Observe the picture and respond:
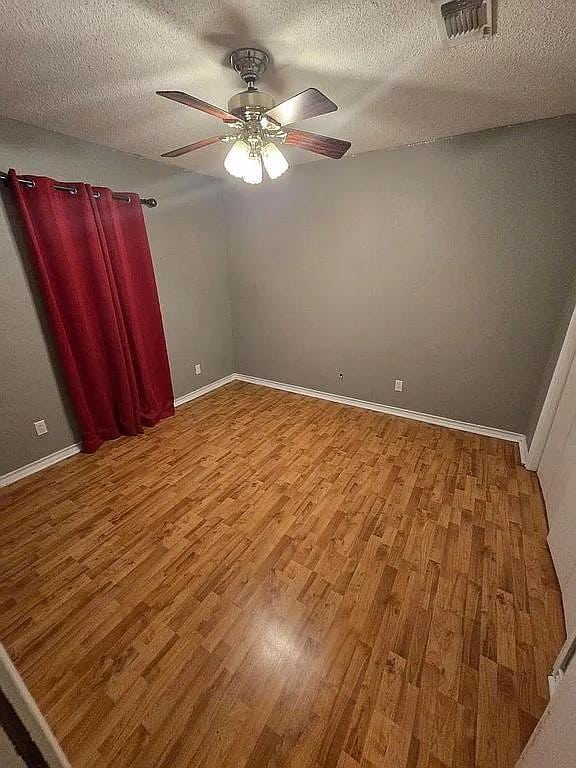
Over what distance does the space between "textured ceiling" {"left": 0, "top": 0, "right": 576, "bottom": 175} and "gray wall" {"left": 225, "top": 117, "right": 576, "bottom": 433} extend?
0.38m

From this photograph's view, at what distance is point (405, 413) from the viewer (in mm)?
3057

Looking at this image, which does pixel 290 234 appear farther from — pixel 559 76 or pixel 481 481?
pixel 481 481

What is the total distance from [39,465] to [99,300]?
1338 mm

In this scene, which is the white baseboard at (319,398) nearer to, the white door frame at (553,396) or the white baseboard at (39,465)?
the white baseboard at (39,465)

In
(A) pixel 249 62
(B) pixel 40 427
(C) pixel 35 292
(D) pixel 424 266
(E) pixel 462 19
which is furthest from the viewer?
(D) pixel 424 266

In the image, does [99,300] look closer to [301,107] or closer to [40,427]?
[40,427]

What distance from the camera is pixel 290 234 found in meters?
3.12

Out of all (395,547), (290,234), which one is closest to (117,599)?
(395,547)

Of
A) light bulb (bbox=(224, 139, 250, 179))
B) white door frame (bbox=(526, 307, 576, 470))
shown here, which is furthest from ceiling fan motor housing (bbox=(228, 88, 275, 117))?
white door frame (bbox=(526, 307, 576, 470))

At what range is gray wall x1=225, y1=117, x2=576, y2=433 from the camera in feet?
7.11

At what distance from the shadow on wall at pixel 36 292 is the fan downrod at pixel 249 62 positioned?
5.47ft

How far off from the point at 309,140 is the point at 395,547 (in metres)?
2.14

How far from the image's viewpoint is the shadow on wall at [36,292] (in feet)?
6.55

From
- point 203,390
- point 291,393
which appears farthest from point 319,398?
point 203,390
